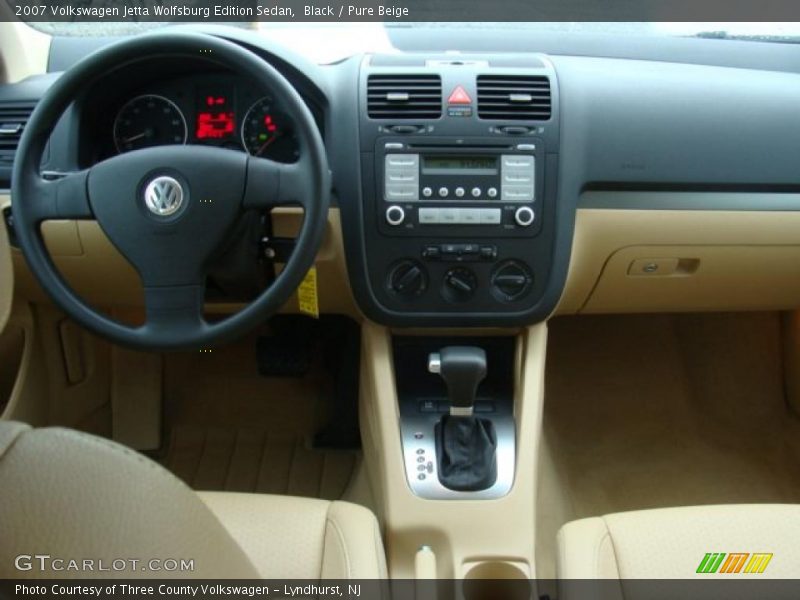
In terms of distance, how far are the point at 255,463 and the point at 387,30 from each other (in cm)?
101

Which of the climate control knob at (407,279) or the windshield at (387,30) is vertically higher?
the windshield at (387,30)

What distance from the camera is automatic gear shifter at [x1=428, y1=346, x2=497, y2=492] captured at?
1.30 m

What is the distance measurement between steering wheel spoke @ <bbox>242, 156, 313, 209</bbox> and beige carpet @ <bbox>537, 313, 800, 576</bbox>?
90cm

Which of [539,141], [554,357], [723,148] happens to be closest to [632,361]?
[554,357]

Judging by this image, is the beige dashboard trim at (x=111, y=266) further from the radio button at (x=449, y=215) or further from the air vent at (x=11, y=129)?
the radio button at (x=449, y=215)

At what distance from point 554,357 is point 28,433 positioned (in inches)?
60.0

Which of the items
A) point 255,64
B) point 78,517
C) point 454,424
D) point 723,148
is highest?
point 255,64

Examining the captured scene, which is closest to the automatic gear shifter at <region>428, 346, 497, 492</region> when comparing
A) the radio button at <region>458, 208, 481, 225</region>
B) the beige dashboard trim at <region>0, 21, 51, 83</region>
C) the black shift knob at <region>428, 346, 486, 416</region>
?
the black shift knob at <region>428, 346, 486, 416</region>

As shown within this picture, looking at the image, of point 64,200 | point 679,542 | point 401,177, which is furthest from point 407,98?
point 679,542

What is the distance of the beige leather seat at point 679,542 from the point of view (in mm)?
1096

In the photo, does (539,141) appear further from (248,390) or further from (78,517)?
(248,390)

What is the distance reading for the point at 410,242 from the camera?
134 cm

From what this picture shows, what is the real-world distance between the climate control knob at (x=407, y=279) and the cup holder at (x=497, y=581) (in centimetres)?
47

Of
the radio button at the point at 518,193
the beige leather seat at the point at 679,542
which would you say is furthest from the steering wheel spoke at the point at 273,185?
the beige leather seat at the point at 679,542
